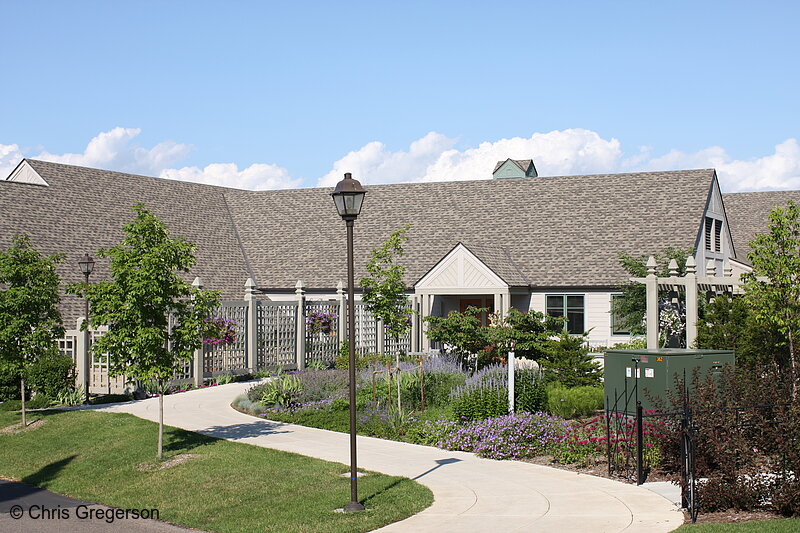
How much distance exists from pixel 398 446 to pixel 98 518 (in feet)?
18.6

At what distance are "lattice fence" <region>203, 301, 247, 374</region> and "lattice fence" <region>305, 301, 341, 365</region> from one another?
2416 mm

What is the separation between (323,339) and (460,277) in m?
5.24

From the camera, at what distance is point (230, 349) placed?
2627cm

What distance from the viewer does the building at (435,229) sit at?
2995 centimetres

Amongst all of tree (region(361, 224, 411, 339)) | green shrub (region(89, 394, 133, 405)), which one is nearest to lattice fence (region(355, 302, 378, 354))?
green shrub (region(89, 394, 133, 405))

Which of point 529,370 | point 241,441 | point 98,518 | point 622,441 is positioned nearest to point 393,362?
point 529,370

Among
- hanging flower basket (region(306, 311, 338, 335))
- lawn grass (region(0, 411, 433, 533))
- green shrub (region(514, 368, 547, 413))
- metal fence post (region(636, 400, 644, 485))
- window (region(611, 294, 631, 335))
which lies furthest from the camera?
window (region(611, 294, 631, 335))

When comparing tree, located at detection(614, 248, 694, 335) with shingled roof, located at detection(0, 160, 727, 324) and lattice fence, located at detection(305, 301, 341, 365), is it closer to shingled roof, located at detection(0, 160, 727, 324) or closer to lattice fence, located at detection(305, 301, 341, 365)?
shingled roof, located at detection(0, 160, 727, 324)

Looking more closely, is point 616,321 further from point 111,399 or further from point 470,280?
point 111,399

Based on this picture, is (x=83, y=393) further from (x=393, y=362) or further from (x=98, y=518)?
(x=98, y=518)

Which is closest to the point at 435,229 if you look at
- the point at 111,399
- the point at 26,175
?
the point at 26,175

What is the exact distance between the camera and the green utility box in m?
14.0

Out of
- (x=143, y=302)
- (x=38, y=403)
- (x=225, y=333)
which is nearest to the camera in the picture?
(x=143, y=302)

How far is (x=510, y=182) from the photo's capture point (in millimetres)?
36531
